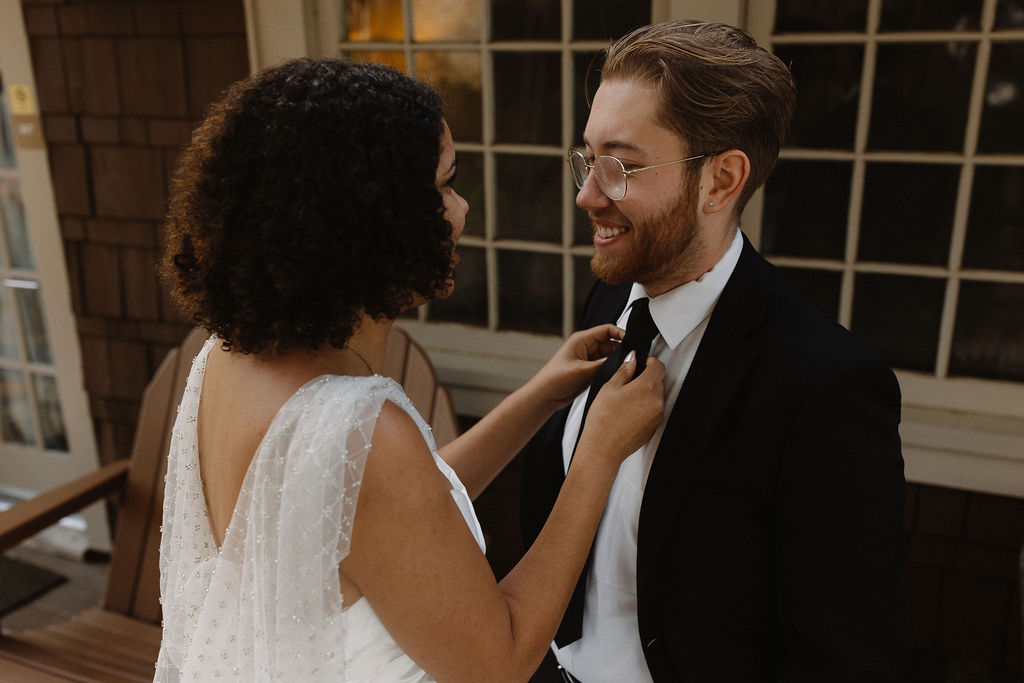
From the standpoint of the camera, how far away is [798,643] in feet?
3.56

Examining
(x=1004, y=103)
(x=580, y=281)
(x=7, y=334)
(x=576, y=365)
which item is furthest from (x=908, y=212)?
(x=7, y=334)

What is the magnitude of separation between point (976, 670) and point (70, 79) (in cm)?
348

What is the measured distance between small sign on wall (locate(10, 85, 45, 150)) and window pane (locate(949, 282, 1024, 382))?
123 inches

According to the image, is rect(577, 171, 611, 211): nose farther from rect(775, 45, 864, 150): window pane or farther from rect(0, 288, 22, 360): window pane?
rect(0, 288, 22, 360): window pane

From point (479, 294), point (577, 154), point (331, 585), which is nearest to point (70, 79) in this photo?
point (479, 294)

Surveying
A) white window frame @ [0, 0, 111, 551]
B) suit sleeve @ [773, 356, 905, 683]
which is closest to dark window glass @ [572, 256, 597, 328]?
suit sleeve @ [773, 356, 905, 683]

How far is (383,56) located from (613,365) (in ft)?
5.25

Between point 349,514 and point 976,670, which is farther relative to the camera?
point 976,670

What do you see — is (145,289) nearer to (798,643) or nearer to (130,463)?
(130,463)

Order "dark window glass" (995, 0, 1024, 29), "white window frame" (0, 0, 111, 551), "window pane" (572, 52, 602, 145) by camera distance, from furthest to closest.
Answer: "white window frame" (0, 0, 111, 551)
"window pane" (572, 52, 602, 145)
"dark window glass" (995, 0, 1024, 29)

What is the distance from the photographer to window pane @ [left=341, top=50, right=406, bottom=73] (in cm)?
246

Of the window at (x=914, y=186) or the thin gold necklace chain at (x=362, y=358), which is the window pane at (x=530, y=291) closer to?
the window at (x=914, y=186)

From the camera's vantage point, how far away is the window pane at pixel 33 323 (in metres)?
3.42

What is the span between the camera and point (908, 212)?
2049 mm
